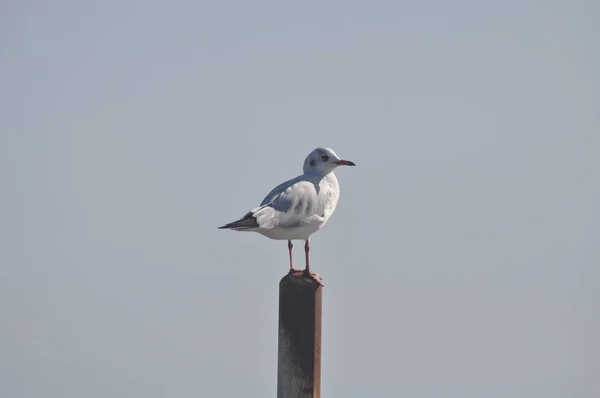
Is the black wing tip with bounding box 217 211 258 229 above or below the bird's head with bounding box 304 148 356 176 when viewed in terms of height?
below

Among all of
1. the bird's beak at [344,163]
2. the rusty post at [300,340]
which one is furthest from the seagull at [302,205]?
the rusty post at [300,340]

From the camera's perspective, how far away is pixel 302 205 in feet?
37.7

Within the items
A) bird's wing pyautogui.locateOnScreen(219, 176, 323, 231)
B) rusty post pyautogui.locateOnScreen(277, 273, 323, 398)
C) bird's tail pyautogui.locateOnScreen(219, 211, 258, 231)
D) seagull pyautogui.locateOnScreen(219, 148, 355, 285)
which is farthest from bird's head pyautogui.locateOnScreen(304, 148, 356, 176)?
rusty post pyautogui.locateOnScreen(277, 273, 323, 398)

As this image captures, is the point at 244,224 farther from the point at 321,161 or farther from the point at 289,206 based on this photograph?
the point at 321,161

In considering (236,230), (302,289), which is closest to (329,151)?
(236,230)

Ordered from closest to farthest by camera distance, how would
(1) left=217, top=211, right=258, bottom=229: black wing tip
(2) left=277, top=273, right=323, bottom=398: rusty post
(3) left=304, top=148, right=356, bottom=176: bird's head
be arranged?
(2) left=277, top=273, right=323, bottom=398: rusty post
(1) left=217, top=211, right=258, bottom=229: black wing tip
(3) left=304, top=148, right=356, bottom=176: bird's head

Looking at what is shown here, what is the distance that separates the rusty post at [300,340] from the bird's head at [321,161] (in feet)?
12.7

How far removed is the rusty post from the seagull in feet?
5.74

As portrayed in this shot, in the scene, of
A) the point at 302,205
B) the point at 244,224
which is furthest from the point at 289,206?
the point at 244,224

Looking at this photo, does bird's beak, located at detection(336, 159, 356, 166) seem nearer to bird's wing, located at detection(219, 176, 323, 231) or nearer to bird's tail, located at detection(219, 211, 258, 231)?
bird's wing, located at detection(219, 176, 323, 231)

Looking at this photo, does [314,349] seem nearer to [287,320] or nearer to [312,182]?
[287,320]

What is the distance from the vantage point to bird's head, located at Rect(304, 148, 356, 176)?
12.5 m

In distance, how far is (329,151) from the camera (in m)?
12.5

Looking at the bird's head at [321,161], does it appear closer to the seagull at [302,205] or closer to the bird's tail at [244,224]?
the seagull at [302,205]
